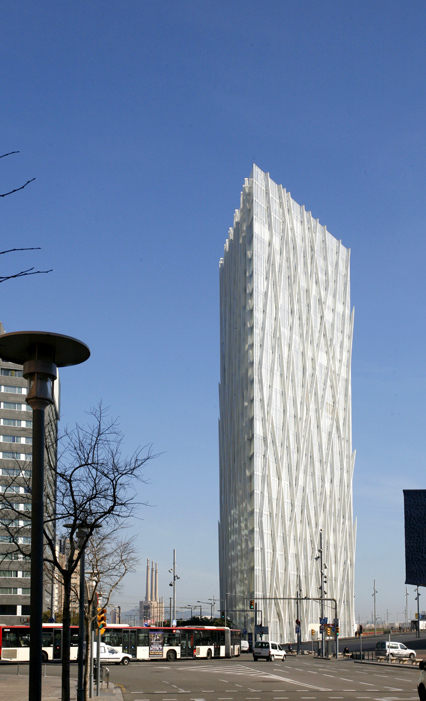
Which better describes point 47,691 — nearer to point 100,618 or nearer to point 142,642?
point 100,618

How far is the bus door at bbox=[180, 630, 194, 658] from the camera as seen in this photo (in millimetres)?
65438

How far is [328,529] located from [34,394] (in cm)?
11644

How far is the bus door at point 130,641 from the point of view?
205 ft

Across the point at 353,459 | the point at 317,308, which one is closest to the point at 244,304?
the point at 317,308

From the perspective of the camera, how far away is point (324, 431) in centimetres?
12581

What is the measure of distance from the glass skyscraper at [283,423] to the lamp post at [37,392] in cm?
9738

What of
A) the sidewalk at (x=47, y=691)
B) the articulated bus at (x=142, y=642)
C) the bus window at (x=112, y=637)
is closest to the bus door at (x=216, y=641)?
the articulated bus at (x=142, y=642)

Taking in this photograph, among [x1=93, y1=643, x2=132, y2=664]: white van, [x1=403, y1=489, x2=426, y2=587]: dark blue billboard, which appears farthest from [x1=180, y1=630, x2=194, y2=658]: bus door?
[x1=403, y1=489, x2=426, y2=587]: dark blue billboard

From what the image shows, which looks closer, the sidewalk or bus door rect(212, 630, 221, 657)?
the sidewalk

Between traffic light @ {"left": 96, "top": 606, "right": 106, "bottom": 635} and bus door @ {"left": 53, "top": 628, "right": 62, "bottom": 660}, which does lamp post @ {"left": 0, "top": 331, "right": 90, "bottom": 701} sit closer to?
traffic light @ {"left": 96, "top": 606, "right": 106, "bottom": 635}

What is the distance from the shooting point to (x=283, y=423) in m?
116

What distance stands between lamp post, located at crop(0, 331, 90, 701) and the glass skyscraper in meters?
97.4

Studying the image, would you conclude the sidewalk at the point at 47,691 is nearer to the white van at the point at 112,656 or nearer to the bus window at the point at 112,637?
the white van at the point at 112,656

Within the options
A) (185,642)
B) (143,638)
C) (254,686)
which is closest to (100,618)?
(254,686)
